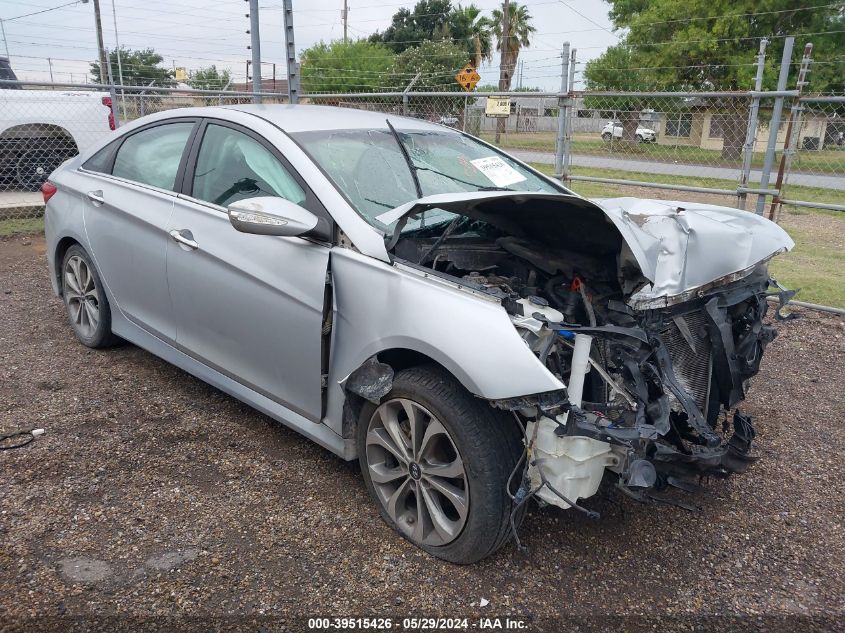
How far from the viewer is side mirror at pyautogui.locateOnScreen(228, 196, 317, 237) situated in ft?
9.37

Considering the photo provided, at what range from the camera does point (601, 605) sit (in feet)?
8.38

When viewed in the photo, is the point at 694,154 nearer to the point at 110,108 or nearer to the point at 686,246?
the point at 110,108

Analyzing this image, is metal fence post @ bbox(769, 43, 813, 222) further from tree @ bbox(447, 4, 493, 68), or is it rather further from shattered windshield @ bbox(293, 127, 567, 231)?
tree @ bbox(447, 4, 493, 68)

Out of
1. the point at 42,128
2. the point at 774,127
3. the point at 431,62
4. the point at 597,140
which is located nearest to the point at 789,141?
the point at 774,127

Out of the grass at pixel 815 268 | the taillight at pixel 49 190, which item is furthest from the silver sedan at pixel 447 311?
the grass at pixel 815 268

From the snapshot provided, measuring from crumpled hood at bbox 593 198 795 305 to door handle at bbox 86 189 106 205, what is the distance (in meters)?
3.12

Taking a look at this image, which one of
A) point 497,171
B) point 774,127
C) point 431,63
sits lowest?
point 497,171

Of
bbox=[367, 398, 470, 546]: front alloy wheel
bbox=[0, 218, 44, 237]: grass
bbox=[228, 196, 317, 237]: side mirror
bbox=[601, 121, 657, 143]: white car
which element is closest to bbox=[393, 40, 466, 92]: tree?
bbox=[601, 121, 657, 143]: white car

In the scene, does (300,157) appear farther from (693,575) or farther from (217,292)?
(693,575)

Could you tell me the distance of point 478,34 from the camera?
164 feet

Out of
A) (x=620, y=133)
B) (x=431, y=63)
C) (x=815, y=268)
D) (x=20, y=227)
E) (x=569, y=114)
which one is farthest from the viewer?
(x=431, y=63)

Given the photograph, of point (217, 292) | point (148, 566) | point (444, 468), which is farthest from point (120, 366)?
point (444, 468)

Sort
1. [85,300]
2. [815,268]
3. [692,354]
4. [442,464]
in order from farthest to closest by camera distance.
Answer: [815,268]
[85,300]
[692,354]
[442,464]

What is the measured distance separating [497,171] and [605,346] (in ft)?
5.12
